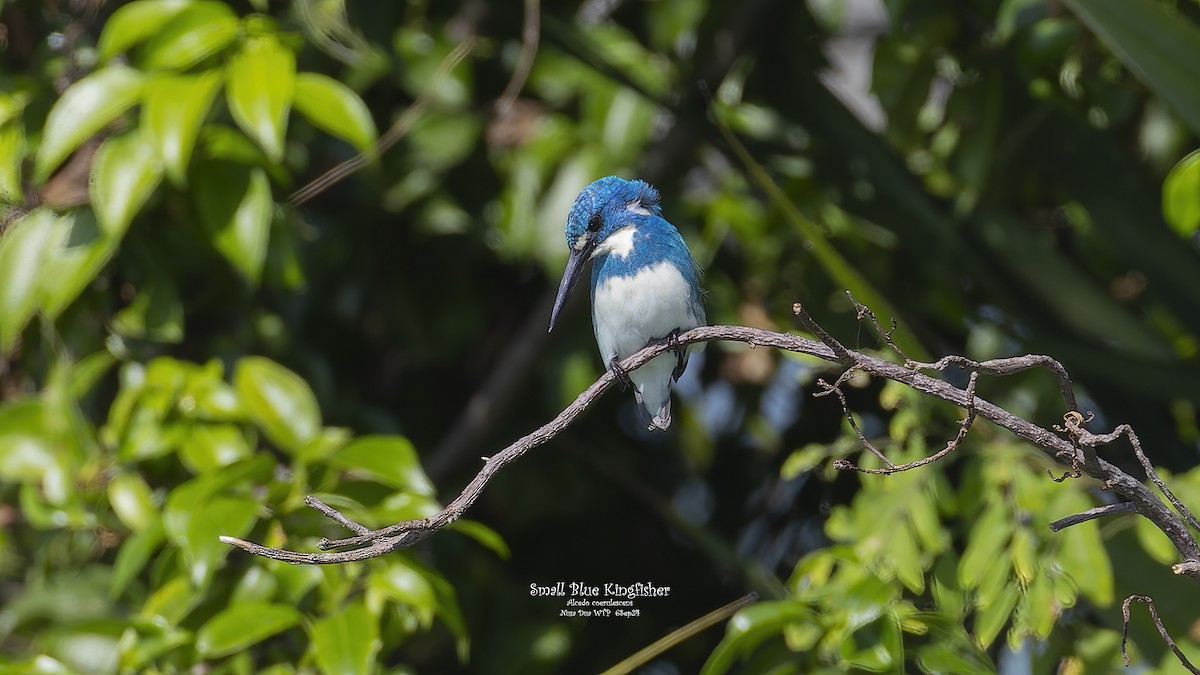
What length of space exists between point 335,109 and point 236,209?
0.29 meters

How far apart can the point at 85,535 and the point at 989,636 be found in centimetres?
187

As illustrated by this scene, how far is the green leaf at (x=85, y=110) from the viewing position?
2047mm

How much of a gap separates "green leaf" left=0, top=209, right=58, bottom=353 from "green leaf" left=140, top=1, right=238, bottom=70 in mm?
368

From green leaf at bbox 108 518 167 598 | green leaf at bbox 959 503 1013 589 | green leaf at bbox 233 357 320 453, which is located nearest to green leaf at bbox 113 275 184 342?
green leaf at bbox 233 357 320 453

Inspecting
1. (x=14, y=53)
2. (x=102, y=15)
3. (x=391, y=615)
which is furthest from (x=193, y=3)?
(x=391, y=615)

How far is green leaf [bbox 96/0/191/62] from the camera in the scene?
2133 millimetres

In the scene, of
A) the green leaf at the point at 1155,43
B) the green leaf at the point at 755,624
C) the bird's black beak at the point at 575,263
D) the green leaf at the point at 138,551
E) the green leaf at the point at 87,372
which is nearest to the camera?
the bird's black beak at the point at 575,263

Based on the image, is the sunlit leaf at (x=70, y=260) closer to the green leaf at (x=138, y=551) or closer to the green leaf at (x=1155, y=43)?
the green leaf at (x=138, y=551)

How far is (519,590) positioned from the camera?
9.43ft

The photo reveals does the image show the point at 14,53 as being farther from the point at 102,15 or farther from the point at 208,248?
the point at 208,248

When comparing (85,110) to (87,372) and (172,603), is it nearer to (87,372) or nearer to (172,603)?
(87,372)

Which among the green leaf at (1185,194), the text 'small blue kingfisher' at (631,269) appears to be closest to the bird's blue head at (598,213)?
the text 'small blue kingfisher' at (631,269)

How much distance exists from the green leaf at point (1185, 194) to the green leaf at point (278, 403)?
149 centimetres

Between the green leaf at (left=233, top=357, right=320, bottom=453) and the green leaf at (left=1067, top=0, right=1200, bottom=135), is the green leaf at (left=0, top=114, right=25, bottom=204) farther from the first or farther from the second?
the green leaf at (left=1067, top=0, right=1200, bottom=135)
